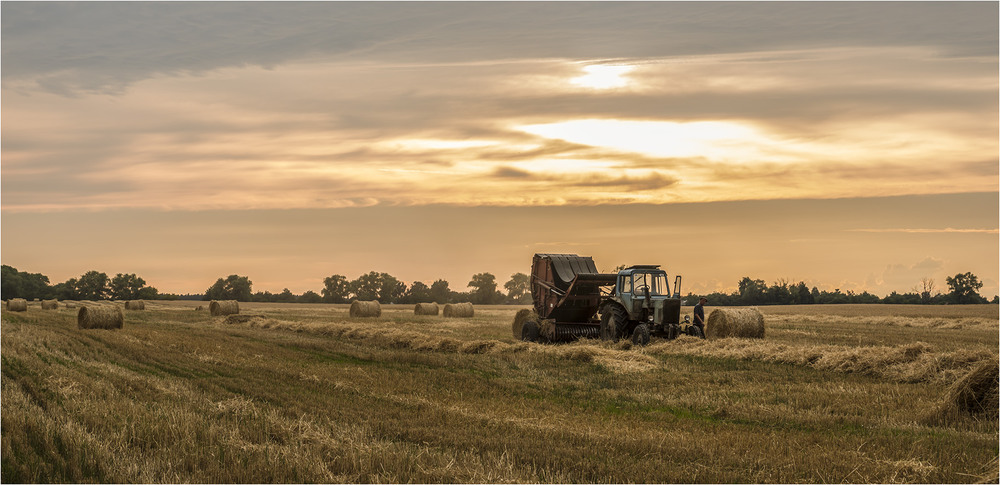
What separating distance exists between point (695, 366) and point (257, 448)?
37.1ft

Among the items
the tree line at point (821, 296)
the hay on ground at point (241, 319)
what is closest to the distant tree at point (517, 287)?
the tree line at point (821, 296)

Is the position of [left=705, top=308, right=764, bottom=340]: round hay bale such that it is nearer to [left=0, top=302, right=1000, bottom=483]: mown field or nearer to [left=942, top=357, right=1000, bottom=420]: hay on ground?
[left=0, top=302, right=1000, bottom=483]: mown field

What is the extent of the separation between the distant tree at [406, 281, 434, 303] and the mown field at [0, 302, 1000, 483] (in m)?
87.2

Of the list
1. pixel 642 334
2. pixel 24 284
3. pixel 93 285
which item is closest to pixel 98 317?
pixel 642 334

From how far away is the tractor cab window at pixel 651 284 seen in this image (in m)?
23.4

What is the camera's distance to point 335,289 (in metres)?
109

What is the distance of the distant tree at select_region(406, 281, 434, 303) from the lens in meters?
107

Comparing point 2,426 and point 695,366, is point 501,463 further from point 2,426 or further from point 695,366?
point 695,366

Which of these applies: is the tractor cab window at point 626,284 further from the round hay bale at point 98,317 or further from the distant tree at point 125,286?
the distant tree at point 125,286

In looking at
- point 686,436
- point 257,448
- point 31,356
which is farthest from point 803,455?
point 31,356

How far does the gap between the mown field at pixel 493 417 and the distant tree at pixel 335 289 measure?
8837cm

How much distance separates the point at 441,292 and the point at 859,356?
307ft

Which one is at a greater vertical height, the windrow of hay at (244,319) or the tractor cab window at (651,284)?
the tractor cab window at (651,284)

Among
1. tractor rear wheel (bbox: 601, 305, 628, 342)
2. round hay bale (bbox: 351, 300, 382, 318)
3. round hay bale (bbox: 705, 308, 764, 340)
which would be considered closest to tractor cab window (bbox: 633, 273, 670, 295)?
tractor rear wheel (bbox: 601, 305, 628, 342)
